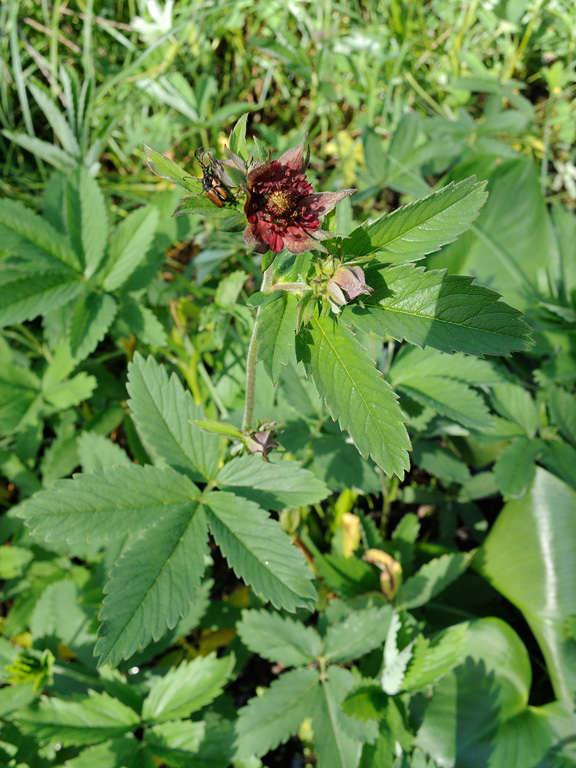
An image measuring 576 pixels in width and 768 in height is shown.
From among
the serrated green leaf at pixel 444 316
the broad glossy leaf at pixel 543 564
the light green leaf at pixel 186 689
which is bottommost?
the broad glossy leaf at pixel 543 564

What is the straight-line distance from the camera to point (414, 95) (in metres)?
2.88

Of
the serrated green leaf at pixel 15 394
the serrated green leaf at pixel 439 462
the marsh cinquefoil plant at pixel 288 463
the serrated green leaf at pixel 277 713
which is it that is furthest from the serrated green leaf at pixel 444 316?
the serrated green leaf at pixel 15 394

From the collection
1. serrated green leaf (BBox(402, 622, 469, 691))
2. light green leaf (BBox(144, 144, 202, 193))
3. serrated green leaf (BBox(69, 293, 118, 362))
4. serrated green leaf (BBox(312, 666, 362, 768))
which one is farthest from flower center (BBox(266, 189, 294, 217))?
serrated green leaf (BBox(312, 666, 362, 768))

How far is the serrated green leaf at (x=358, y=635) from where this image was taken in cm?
159

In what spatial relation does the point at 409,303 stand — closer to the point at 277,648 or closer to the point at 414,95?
the point at 277,648

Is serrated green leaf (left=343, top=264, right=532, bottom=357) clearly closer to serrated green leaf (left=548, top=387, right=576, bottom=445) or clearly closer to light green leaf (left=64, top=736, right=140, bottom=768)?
serrated green leaf (left=548, top=387, right=576, bottom=445)

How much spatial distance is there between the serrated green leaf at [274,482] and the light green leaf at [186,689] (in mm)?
593

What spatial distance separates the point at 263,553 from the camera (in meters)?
1.26

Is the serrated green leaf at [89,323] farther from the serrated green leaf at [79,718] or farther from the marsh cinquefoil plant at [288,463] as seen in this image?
the serrated green leaf at [79,718]

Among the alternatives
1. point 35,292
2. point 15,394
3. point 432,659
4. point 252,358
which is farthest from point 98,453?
point 432,659

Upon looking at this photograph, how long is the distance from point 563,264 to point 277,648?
176 centimetres

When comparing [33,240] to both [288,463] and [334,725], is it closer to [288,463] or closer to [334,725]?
[288,463]

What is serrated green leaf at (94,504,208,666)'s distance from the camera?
1.12 m

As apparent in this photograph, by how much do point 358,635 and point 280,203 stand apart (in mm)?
1267
